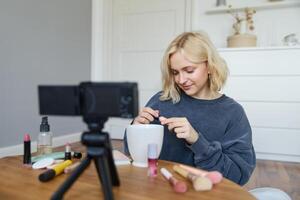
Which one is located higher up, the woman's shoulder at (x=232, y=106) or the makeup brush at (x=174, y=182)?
the woman's shoulder at (x=232, y=106)

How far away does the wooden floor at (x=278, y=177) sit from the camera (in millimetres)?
1851

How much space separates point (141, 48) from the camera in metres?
3.30

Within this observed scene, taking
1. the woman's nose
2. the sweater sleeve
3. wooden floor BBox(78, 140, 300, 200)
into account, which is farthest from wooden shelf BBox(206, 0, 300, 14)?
Answer: the sweater sleeve

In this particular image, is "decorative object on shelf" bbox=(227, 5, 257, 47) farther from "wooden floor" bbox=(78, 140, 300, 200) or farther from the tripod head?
the tripod head

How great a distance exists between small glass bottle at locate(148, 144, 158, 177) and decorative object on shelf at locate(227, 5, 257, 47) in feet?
7.41

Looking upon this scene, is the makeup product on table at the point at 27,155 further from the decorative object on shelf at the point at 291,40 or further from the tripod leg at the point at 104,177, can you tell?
the decorative object on shelf at the point at 291,40

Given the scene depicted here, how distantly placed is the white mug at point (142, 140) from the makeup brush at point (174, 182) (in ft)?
0.22

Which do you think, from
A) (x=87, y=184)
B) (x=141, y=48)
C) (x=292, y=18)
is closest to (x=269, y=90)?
(x=292, y=18)

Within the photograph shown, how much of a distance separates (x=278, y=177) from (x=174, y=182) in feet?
6.01

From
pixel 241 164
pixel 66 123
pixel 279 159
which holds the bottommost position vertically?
pixel 279 159

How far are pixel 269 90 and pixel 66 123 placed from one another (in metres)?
1.96

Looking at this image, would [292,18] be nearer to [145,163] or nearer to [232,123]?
[232,123]

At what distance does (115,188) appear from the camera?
1.67 ft

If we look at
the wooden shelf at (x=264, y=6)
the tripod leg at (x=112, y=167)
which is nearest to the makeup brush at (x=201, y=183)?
the tripod leg at (x=112, y=167)
